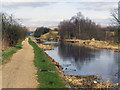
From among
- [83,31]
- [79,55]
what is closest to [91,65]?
[79,55]

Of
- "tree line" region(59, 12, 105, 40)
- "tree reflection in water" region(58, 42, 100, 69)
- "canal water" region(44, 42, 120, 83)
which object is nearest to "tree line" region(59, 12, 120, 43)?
"tree line" region(59, 12, 105, 40)

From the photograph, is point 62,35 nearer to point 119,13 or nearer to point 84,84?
point 119,13

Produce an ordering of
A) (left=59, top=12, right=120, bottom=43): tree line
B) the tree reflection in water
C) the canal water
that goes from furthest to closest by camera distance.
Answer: (left=59, top=12, right=120, bottom=43): tree line → the tree reflection in water → the canal water

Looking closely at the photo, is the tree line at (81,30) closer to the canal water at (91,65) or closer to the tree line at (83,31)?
the tree line at (83,31)

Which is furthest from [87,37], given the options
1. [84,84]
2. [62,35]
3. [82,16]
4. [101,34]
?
[84,84]

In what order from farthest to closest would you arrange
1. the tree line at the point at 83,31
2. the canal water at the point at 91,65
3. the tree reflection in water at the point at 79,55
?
the tree line at the point at 83,31, the tree reflection in water at the point at 79,55, the canal water at the point at 91,65

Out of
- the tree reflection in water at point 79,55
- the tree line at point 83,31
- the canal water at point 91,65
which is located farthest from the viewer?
the tree line at point 83,31

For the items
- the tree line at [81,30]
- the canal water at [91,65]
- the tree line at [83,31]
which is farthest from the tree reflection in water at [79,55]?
the tree line at [81,30]

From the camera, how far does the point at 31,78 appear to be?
1106 cm

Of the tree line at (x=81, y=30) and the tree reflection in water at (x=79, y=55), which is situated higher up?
the tree line at (x=81, y=30)

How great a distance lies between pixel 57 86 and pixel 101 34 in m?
60.5

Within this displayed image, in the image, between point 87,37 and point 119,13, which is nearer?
point 119,13

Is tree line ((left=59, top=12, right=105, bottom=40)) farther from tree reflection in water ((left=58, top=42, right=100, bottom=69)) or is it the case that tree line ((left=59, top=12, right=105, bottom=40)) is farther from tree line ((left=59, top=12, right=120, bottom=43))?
tree reflection in water ((left=58, top=42, right=100, bottom=69))

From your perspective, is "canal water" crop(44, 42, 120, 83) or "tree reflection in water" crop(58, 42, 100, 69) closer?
"canal water" crop(44, 42, 120, 83)
